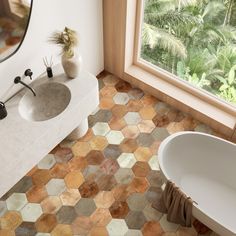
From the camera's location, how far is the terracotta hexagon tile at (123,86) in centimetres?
365

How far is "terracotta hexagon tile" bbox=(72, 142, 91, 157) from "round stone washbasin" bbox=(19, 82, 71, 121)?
1.68 ft

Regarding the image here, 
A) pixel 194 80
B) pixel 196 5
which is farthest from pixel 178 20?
pixel 194 80

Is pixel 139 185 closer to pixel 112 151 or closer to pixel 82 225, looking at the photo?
pixel 112 151

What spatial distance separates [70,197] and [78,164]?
0.31m

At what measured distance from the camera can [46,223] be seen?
108 inches

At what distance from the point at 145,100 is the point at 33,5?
148 centimetres

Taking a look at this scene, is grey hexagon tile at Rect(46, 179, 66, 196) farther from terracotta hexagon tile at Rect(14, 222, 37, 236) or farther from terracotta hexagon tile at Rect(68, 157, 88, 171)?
terracotta hexagon tile at Rect(14, 222, 37, 236)

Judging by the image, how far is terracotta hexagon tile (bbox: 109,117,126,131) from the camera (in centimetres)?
334

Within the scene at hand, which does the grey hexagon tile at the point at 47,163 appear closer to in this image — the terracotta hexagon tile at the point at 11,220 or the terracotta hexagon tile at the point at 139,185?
the terracotta hexagon tile at the point at 11,220

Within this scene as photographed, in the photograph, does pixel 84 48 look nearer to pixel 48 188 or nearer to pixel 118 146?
pixel 118 146

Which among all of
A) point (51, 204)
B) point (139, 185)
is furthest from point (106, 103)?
point (51, 204)

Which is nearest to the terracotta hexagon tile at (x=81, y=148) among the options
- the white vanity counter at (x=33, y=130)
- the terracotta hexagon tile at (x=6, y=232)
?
the white vanity counter at (x=33, y=130)

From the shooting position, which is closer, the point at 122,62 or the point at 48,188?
the point at 48,188

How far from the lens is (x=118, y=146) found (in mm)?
3203
